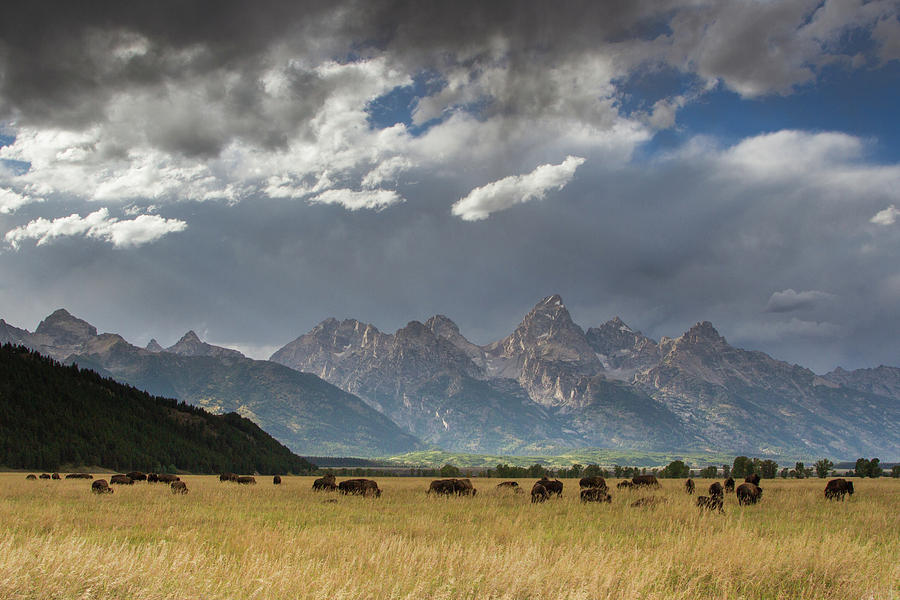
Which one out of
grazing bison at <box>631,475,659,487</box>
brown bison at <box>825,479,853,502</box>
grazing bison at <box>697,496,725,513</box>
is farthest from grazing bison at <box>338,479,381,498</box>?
brown bison at <box>825,479,853,502</box>

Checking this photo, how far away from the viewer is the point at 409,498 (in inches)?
1353

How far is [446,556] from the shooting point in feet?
43.5

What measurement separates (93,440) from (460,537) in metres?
186

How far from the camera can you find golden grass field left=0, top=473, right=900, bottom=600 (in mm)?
10156

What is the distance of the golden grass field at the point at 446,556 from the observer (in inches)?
400

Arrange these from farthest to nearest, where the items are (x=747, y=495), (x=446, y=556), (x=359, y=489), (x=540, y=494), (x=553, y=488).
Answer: (x=359, y=489) → (x=553, y=488) → (x=540, y=494) → (x=747, y=495) → (x=446, y=556)

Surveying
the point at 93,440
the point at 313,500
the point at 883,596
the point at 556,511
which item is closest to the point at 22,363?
the point at 93,440

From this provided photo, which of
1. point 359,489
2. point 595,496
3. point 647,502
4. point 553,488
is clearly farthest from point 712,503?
point 359,489

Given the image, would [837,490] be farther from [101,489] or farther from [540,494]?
[101,489]

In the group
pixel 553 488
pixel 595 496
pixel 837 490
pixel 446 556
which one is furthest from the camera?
pixel 553 488

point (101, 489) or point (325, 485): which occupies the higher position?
point (325, 485)

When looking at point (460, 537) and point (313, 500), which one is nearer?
point (460, 537)

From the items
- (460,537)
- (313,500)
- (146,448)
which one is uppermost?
(460,537)

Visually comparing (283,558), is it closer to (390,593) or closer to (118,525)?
(390,593)
